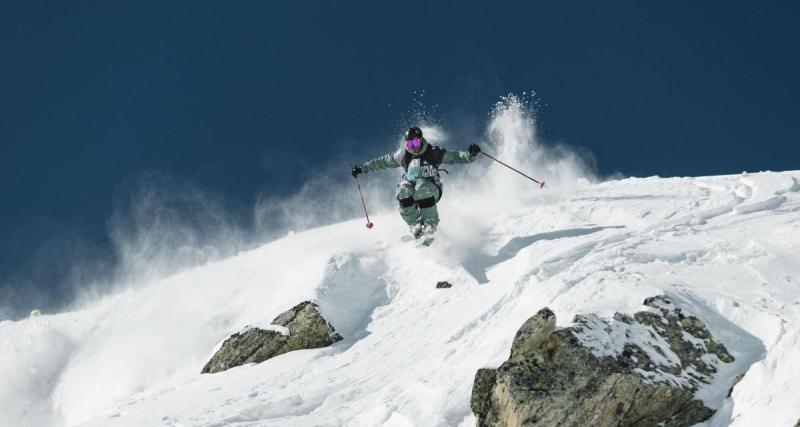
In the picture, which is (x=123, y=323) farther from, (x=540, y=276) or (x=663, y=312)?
(x=663, y=312)

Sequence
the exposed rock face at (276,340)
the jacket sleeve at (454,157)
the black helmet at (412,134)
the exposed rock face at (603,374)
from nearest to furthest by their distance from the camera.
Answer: the exposed rock face at (603,374) → the exposed rock face at (276,340) → the black helmet at (412,134) → the jacket sleeve at (454,157)

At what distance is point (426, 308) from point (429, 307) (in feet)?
0.21

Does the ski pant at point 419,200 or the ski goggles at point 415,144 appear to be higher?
the ski goggles at point 415,144

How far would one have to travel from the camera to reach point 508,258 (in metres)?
14.7

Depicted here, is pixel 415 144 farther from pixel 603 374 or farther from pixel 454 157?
pixel 603 374

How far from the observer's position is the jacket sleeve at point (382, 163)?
16.7 m

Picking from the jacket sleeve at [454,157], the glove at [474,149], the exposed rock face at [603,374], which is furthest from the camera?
the jacket sleeve at [454,157]

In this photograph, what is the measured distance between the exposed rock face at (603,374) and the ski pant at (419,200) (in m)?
7.57

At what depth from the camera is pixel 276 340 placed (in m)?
12.2

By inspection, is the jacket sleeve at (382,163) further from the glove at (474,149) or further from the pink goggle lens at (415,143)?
the glove at (474,149)

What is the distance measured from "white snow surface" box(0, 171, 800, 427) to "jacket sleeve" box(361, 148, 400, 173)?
6.21ft

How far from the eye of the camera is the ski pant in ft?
51.5

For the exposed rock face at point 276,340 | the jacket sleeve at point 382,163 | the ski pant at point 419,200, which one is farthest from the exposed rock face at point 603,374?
the jacket sleeve at point 382,163

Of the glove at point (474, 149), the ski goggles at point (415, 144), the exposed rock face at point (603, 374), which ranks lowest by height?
the exposed rock face at point (603, 374)
